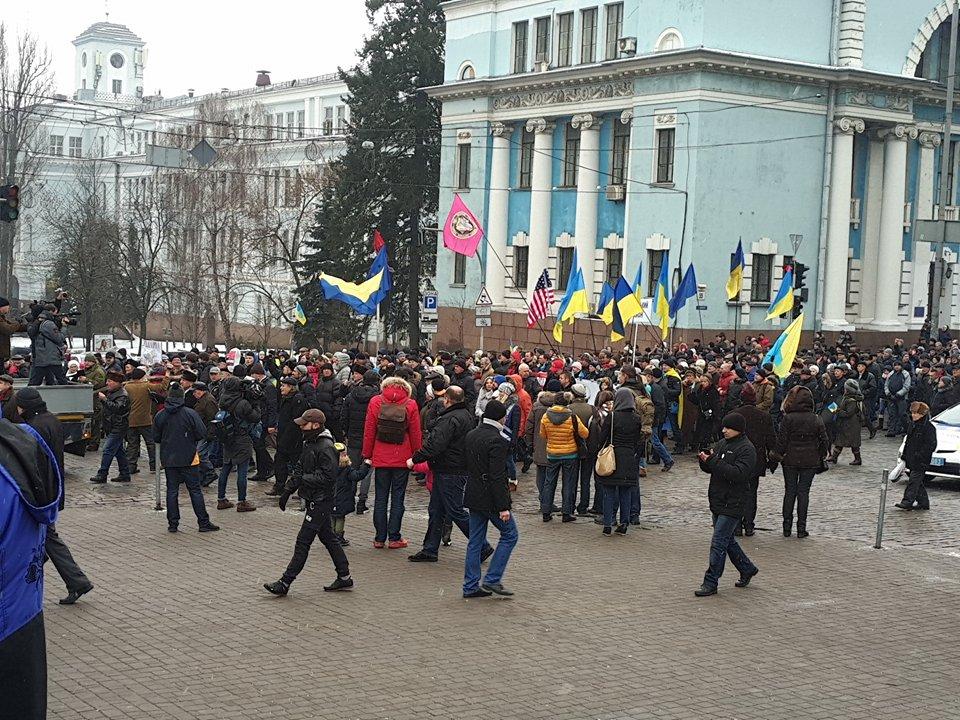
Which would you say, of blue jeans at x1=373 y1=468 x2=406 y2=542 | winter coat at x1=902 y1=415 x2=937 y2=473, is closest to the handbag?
blue jeans at x1=373 y1=468 x2=406 y2=542

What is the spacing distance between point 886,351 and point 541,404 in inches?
644

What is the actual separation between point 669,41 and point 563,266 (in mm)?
9257

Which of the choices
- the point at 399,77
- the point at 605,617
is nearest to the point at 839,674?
the point at 605,617

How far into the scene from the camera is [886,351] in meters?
32.8

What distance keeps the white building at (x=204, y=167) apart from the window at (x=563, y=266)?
14081 mm

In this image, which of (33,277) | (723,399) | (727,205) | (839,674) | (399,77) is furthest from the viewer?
(33,277)

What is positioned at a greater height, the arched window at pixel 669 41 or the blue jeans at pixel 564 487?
the arched window at pixel 669 41

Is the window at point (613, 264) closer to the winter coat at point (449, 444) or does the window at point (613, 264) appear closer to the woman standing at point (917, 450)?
the woman standing at point (917, 450)

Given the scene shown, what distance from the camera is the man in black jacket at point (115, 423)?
19.1 m

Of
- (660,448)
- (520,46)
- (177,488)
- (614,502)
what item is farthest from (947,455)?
(520,46)

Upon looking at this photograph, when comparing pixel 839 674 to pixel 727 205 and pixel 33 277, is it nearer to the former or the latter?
pixel 727 205

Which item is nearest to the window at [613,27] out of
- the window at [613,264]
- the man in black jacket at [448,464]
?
the window at [613,264]

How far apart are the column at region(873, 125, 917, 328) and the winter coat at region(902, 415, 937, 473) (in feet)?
95.8

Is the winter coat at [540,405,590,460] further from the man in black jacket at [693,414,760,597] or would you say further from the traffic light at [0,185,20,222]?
the traffic light at [0,185,20,222]
